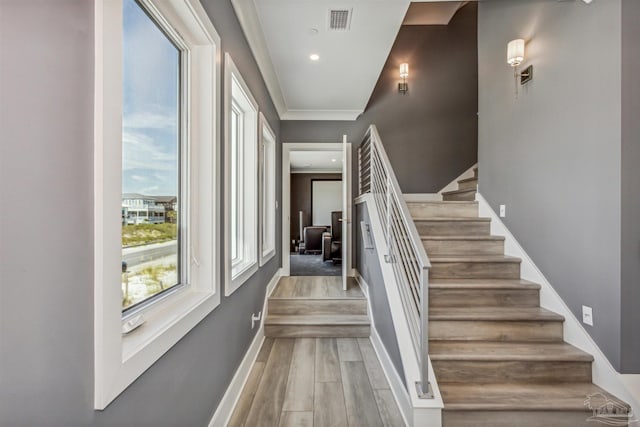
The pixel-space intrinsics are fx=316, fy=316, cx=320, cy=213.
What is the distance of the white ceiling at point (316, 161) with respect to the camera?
7207mm

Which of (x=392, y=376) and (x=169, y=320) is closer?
(x=169, y=320)

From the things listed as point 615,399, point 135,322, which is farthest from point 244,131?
point 615,399

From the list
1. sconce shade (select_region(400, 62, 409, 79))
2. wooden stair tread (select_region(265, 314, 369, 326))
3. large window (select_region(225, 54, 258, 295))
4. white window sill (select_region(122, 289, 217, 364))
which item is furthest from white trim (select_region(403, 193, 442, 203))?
white window sill (select_region(122, 289, 217, 364))

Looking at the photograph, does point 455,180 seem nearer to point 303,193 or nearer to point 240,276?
point 240,276

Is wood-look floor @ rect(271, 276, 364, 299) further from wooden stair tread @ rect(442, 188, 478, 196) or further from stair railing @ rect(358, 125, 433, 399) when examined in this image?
wooden stair tread @ rect(442, 188, 478, 196)

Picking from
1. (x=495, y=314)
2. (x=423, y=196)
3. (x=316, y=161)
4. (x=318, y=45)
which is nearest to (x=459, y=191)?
(x=423, y=196)

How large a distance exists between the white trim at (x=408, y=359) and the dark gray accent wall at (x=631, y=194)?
1.15m

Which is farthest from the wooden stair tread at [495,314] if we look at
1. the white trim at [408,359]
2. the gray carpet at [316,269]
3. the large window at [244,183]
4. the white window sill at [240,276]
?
the gray carpet at [316,269]

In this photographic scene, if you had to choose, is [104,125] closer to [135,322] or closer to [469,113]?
[135,322]

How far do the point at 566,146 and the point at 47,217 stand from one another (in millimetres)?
2895

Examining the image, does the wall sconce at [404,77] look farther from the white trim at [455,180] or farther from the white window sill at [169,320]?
the white window sill at [169,320]

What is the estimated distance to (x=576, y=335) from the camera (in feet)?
7.13

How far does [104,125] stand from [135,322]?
2.28ft

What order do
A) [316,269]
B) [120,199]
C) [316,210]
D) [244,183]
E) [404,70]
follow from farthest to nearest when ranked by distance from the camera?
[316,210] → [316,269] → [404,70] → [244,183] → [120,199]
